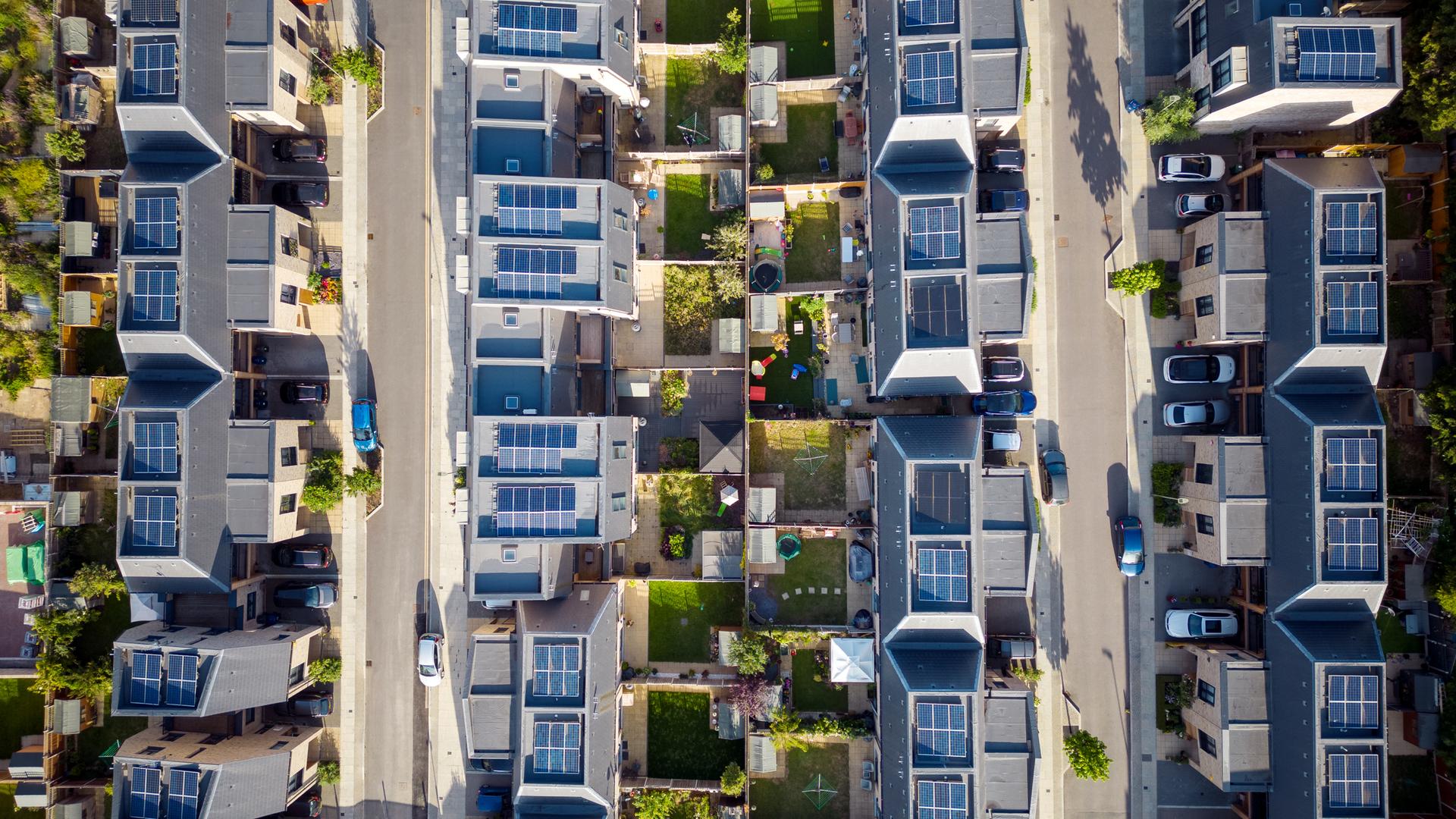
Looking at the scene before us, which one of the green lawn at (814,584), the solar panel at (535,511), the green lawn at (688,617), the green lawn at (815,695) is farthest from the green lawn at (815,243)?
the green lawn at (815,695)

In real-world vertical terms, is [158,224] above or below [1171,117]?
→ below

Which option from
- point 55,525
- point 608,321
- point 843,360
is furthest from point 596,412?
point 55,525

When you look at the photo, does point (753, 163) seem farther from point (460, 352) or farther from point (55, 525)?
point (55, 525)

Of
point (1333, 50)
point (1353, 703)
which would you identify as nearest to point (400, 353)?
point (1333, 50)

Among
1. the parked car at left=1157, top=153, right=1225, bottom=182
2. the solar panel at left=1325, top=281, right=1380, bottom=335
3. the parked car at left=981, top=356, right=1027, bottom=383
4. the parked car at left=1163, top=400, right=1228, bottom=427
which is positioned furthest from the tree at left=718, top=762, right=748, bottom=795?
the parked car at left=1157, top=153, right=1225, bottom=182

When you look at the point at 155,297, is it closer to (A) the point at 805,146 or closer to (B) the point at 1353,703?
(A) the point at 805,146
